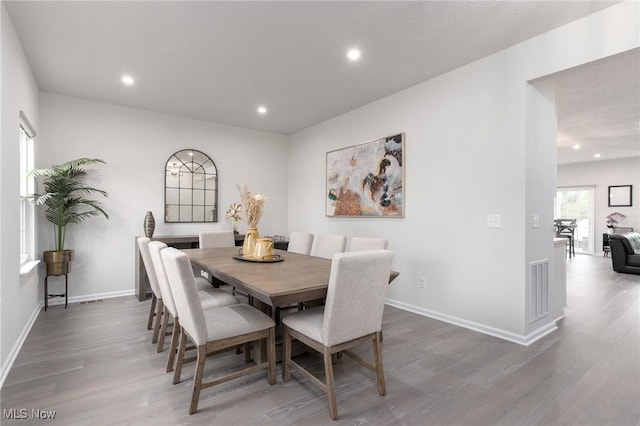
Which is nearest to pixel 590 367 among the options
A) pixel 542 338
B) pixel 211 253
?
pixel 542 338

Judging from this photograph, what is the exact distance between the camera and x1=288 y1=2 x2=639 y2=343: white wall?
8.53ft

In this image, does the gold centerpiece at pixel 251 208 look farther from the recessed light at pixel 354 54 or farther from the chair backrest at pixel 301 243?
the recessed light at pixel 354 54

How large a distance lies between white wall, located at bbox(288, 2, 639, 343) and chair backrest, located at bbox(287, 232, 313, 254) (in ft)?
3.34

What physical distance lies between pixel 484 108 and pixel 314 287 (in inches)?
96.5

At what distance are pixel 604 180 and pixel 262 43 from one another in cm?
972

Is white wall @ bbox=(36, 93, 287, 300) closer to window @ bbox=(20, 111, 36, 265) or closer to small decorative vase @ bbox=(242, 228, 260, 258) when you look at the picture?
window @ bbox=(20, 111, 36, 265)

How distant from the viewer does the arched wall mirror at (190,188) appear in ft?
15.2

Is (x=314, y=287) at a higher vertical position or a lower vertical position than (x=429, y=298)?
higher

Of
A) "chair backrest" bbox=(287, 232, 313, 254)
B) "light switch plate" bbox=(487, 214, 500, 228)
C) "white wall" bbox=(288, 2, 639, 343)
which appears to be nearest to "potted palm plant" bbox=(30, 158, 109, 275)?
"chair backrest" bbox=(287, 232, 313, 254)

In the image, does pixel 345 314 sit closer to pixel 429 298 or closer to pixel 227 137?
pixel 429 298

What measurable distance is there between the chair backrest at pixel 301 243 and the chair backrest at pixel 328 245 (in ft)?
0.23

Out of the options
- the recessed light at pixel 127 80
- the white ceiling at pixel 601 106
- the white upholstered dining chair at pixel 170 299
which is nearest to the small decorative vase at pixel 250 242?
the white upholstered dining chair at pixel 170 299

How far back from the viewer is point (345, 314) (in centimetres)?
178

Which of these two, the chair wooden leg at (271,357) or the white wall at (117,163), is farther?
the white wall at (117,163)
